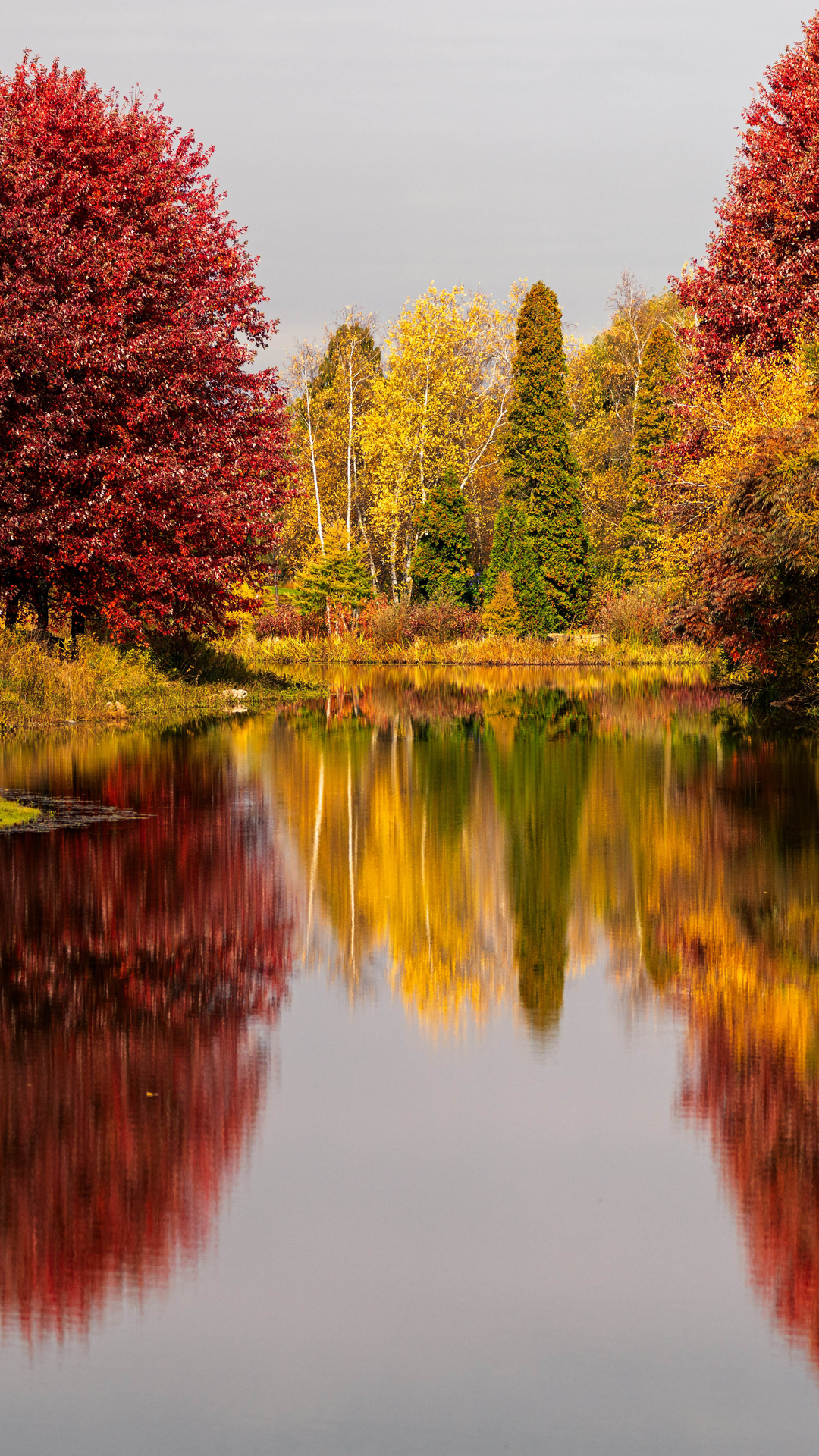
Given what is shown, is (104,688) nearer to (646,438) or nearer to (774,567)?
(774,567)

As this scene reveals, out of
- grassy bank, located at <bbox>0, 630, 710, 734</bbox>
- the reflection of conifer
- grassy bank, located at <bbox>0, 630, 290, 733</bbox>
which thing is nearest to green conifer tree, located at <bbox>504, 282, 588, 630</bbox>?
grassy bank, located at <bbox>0, 630, 710, 734</bbox>

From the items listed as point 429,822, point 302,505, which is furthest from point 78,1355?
point 302,505

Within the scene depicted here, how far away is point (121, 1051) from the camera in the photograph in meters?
7.71

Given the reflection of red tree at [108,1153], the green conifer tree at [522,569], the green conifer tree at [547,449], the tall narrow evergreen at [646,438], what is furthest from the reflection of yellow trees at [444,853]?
the tall narrow evergreen at [646,438]

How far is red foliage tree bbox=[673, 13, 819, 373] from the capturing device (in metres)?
36.9

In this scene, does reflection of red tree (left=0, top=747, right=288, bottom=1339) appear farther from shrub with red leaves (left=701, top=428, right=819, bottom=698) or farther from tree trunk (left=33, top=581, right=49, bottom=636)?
tree trunk (left=33, top=581, right=49, bottom=636)

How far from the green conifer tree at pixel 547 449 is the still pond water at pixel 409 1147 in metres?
51.7

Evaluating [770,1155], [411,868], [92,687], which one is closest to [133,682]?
[92,687]

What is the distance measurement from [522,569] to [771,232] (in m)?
27.8

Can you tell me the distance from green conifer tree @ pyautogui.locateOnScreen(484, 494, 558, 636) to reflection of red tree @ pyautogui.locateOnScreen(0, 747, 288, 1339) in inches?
2019

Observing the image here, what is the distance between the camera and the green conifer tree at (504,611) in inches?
2554

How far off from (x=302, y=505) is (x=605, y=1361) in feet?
262

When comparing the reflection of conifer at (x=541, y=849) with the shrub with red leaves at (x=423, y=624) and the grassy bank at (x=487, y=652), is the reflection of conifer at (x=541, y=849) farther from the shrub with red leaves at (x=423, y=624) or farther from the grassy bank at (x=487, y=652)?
the shrub with red leaves at (x=423, y=624)

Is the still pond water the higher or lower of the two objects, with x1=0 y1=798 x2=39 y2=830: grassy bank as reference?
lower
